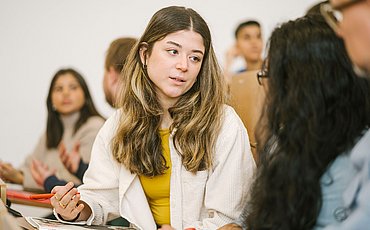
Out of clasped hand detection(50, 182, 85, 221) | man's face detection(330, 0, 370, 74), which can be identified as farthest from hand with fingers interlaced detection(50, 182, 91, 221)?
man's face detection(330, 0, 370, 74)

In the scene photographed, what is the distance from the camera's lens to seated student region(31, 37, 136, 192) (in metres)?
2.15

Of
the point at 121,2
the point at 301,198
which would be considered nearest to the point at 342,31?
the point at 301,198

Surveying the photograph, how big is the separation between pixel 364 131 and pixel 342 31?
0.81 feet

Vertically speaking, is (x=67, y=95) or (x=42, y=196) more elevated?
(x=67, y=95)

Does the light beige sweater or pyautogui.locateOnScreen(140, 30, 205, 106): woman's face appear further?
the light beige sweater

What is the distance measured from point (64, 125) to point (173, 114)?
48.6 inches

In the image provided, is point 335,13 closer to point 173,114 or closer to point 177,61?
point 177,61

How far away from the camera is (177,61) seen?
1.46 meters

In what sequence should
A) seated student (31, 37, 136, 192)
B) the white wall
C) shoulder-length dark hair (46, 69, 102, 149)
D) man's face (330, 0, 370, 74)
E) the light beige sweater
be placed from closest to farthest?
man's face (330, 0, 370, 74) → seated student (31, 37, 136, 192) → the light beige sweater → shoulder-length dark hair (46, 69, 102, 149) → the white wall

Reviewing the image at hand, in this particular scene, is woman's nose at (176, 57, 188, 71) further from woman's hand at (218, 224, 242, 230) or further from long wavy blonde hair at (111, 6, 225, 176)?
woman's hand at (218, 224, 242, 230)

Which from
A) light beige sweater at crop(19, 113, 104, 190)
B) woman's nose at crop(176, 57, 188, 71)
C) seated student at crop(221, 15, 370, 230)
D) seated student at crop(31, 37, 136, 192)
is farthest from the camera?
light beige sweater at crop(19, 113, 104, 190)

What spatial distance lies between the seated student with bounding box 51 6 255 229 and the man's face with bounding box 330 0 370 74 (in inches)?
24.2

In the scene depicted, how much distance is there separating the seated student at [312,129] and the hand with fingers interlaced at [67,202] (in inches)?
20.8

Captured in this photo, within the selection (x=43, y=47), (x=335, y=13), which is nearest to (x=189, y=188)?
(x=335, y=13)
